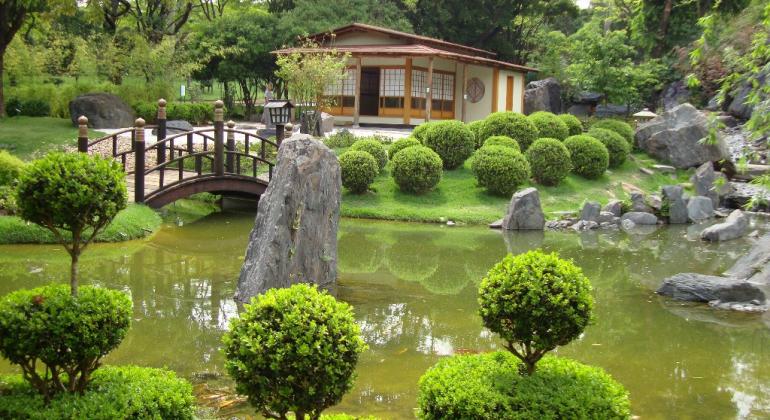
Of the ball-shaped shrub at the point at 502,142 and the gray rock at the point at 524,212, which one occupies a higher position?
the ball-shaped shrub at the point at 502,142

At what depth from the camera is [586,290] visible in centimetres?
440

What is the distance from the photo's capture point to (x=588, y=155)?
2047cm

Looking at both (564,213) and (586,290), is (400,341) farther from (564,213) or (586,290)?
(564,213)

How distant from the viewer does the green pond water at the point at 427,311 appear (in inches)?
257

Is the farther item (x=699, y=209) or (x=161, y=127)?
(x=699, y=209)

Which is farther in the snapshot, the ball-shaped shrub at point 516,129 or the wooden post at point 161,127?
the ball-shaped shrub at point 516,129

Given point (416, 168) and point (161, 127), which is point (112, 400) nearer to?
point (161, 127)

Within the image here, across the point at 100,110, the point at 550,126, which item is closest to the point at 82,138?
the point at 100,110

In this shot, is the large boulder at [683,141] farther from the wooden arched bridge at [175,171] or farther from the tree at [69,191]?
the tree at [69,191]

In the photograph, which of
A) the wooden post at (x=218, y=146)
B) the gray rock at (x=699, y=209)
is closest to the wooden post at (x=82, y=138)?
the wooden post at (x=218, y=146)

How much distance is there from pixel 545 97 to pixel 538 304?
31.0 m

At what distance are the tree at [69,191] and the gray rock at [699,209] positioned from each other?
55.5ft

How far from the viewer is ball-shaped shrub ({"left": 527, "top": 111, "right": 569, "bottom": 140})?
69.9 feet

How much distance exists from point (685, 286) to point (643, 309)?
3.25 feet
